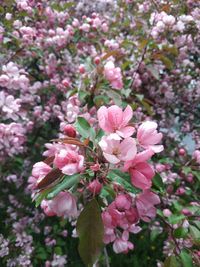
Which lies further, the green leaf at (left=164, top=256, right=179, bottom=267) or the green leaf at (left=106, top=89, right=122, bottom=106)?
the green leaf at (left=106, top=89, right=122, bottom=106)

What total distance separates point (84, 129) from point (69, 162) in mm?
232

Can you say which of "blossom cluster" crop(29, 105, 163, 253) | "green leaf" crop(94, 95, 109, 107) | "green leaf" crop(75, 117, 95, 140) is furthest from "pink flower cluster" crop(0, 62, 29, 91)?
"blossom cluster" crop(29, 105, 163, 253)

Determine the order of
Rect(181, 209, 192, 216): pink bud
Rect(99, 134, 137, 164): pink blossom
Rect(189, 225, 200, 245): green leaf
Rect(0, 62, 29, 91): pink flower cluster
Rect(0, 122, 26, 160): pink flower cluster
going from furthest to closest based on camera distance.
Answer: Rect(0, 62, 29, 91): pink flower cluster
Rect(0, 122, 26, 160): pink flower cluster
Rect(181, 209, 192, 216): pink bud
Rect(189, 225, 200, 245): green leaf
Rect(99, 134, 137, 164): pink blossom

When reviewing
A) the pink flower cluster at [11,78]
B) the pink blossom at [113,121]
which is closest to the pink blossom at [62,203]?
the pink blossom at [113,121]

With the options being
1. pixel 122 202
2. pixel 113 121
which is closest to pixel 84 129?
pixel 113 121

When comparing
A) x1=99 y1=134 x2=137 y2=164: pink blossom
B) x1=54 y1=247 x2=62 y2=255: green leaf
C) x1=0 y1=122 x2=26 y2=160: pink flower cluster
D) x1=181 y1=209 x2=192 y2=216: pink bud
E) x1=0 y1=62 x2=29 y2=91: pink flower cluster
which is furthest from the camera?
x1=54 y1=247 x2=62 y2=255: green leaf

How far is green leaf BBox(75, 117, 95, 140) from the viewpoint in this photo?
4.03 ft

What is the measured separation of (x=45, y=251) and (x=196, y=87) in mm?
1703

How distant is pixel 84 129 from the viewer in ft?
4.11

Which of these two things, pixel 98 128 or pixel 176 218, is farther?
pixel 176 218

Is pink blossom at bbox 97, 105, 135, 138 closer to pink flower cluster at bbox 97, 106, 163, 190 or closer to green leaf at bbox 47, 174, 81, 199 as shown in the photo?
pink flower cluster at bbox 97, 106, 163, 190

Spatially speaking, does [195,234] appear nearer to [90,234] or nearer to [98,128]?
[98,128]

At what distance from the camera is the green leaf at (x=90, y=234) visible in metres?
1.04

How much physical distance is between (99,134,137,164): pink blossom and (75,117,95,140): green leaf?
204mm
